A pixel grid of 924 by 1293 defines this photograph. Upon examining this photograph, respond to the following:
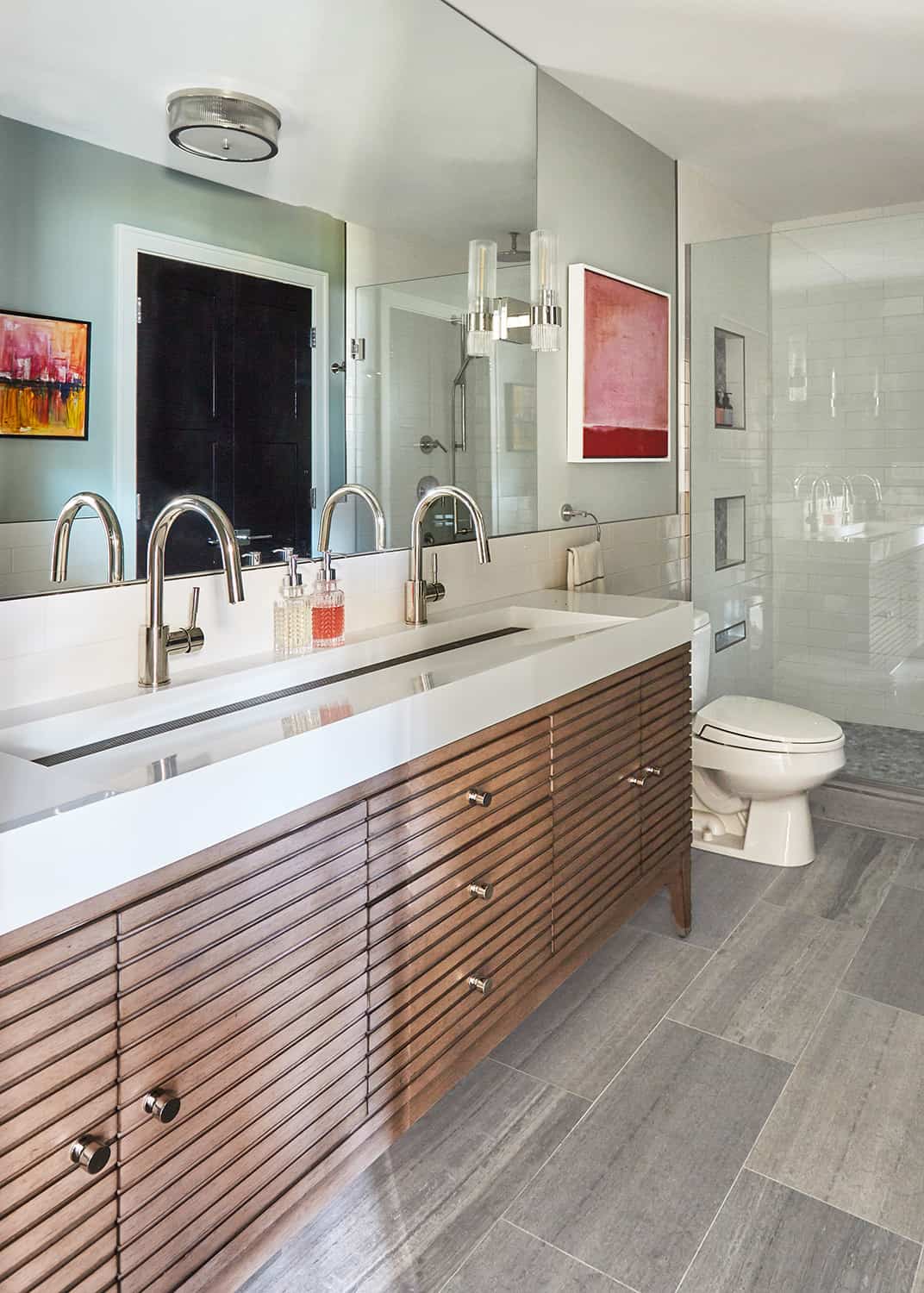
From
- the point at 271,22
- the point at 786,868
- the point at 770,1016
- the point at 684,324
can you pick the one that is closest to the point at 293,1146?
the point at 770,1016

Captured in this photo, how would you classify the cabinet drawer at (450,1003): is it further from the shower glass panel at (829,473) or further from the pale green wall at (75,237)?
the shower glass panel at (829,473)

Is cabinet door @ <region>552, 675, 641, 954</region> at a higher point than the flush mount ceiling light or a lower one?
lower

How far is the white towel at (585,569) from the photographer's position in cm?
281

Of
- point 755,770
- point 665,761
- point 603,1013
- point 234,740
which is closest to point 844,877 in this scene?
point 755,770

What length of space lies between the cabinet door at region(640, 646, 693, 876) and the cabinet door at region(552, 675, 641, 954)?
0.05m

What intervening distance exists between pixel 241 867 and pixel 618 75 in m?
2.41

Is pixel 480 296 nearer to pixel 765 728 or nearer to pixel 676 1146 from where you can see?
pixel 765 728

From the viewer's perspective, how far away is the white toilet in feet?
Answer: 9.65

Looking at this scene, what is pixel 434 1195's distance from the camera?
164cm

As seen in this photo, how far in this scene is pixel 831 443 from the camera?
365cm

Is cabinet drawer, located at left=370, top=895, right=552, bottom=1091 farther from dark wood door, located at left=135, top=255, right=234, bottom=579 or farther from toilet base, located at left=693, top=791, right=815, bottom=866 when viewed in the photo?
toilet base, located at left=693, top=791, right=815, bottom=866

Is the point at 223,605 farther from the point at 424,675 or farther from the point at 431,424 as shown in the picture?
the point at 431,424

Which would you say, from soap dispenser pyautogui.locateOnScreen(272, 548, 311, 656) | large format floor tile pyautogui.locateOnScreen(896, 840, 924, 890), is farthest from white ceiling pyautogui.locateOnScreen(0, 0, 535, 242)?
large format floor tile pyautogui.locateOnScreen(896, 840, 924, 890)

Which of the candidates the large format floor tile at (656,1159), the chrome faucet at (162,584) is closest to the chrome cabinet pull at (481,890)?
the large format floor tile at (656,1159)
